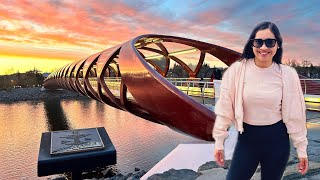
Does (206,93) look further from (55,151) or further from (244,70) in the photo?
(244,70)

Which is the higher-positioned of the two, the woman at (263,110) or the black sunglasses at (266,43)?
the black sunglasses at (266,43)

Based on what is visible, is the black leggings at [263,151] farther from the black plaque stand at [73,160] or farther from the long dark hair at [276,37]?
the black plaque stand at [73,160]

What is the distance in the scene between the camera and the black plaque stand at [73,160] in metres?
8.08

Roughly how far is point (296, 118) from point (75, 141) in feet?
26.2

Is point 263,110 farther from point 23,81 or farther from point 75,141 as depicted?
point 23,81

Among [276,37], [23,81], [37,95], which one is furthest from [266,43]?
[23,81]

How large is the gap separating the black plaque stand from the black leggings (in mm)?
6694

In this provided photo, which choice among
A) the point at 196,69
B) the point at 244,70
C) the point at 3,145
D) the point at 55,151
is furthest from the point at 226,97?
the point at 196,69

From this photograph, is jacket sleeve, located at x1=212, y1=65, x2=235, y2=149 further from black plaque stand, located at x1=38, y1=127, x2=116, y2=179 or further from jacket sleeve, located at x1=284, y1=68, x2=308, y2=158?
black plaque stand, located at x1=38, y1=127, x2=116, y2=179

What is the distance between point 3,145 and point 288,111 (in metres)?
21.0

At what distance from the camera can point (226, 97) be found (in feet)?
7.24

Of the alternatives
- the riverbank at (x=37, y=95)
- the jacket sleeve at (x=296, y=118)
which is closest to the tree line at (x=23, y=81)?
the riverbank at (x=37, y=95)

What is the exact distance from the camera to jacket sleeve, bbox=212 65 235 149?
220cm

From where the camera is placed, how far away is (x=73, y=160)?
8.34 metres
